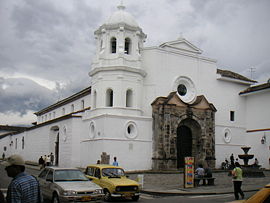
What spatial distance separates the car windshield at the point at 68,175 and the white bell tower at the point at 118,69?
16.0 metres

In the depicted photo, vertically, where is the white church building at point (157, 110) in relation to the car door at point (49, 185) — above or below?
above

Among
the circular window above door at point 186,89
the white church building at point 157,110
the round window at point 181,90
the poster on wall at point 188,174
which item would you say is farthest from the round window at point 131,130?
the poster on wall at point 188,174

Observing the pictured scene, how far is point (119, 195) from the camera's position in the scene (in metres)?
13.9

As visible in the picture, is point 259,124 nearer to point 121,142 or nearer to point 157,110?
point 157,110

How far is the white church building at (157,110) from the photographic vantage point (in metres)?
29.3

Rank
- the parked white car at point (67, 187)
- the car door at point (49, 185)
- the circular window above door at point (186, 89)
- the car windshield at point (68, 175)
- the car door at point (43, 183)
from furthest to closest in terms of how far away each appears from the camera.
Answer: the circular window above door at point (186, 89) < the car door at point (43, 183) < the car windshield at point (68, 175) < the car door at point (49, 185) < the parked white car at point (67, 187)

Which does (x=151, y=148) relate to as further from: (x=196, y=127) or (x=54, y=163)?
(x=54, y=163)

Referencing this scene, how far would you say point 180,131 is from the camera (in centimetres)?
3192

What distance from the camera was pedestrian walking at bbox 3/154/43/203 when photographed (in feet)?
16.6

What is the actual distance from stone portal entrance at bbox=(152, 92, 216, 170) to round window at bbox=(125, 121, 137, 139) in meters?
1.88

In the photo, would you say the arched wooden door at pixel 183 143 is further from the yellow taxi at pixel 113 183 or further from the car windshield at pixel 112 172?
the yellow taxi at pixel 113 183

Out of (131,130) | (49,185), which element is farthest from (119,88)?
(49,185)

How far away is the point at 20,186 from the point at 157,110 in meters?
25.3

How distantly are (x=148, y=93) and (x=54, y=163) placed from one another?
13571 mm
